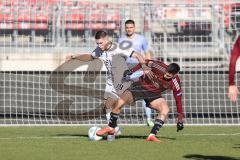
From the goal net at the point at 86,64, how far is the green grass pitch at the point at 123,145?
3295mm

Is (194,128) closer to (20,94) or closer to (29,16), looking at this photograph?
(20,94)

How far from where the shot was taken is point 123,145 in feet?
35.6

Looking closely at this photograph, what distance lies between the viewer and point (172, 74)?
38.2 feet

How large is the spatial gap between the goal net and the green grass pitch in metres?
3.30

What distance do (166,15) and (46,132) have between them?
919cm

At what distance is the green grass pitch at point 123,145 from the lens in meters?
9.24

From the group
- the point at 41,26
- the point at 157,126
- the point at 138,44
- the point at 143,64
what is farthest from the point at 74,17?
the point at 157,126

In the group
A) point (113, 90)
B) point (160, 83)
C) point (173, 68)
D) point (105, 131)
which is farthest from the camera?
point (113, 90)

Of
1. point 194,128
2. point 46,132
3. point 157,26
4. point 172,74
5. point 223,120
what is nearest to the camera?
point 172,74

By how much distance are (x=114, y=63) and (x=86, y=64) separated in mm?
5458

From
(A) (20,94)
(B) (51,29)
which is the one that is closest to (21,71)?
(A) (20,94)

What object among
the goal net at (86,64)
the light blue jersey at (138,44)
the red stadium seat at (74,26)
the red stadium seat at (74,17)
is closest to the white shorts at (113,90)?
the light blue jersey at (138,44)

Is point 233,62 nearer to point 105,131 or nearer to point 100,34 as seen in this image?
point 105,131

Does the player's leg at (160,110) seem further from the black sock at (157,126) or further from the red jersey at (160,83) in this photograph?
the red jersey at (160,83)
